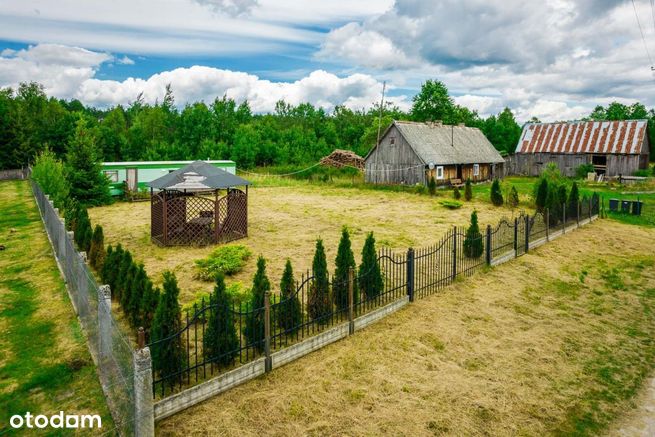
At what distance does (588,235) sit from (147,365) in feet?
62.6

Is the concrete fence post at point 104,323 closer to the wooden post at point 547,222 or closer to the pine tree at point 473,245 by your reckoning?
the pine tree at point 473,245

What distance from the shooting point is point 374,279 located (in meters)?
10.0

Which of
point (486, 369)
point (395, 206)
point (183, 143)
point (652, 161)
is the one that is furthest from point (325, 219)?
point (652, 161)

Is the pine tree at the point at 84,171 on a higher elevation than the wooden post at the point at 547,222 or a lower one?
higher

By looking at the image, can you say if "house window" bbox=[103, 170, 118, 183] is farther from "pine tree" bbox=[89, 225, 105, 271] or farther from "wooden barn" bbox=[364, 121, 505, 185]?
"wooden barn" bbox=[364, 121, 505, 185]

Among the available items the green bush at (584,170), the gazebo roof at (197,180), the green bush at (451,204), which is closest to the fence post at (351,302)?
the gazebo roof at (197,180)

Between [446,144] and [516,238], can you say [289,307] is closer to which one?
[516,238]

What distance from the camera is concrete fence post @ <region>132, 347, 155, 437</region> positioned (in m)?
5.31

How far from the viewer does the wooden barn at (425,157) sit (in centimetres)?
3538

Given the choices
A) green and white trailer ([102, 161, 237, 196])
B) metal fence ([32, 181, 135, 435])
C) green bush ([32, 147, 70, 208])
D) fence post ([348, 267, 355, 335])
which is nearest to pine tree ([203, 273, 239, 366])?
metal fence ([32, 181, 135, 435])

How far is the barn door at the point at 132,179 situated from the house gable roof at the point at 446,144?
68.0ft

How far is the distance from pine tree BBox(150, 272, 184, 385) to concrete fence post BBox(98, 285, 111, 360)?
65cm

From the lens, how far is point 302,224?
2058cm

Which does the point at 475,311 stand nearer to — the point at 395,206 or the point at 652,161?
the point at 395,206
